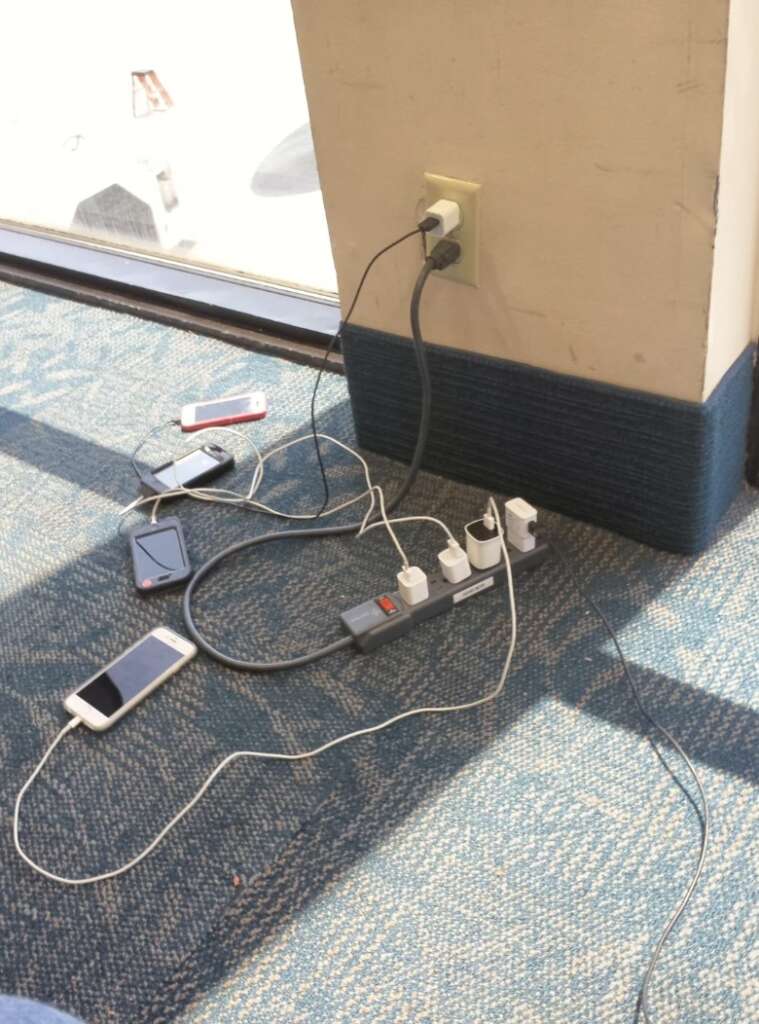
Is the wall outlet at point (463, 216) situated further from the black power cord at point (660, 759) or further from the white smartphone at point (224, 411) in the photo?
the white smartphone at point (224, 411)

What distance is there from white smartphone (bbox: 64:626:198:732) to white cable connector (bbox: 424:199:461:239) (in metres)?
0.52

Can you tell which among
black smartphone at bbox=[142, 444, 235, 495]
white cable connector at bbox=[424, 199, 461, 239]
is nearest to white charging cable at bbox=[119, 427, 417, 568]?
black smartphone at bbox=[142, 444, 235, 495]

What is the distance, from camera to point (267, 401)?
4.79ft

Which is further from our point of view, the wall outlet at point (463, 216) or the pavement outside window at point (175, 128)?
the pavement outside window at point (175, 128)

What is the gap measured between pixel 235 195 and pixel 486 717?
112 cm

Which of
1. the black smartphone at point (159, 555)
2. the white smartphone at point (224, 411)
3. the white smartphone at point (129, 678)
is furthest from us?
the white smartphone at point (224, 411)

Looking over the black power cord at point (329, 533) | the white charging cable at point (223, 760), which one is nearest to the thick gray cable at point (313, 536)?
the black power cord at point (329, 533)

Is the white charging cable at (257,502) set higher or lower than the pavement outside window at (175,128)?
lower

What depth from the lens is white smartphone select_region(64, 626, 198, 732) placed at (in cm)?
100

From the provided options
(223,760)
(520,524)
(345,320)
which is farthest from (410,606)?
(345,320)

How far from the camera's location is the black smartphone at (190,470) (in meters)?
1.30

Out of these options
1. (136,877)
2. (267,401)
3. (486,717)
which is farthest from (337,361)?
(136,877)

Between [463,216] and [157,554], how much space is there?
54 centimetres

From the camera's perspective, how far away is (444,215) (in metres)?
1.00
